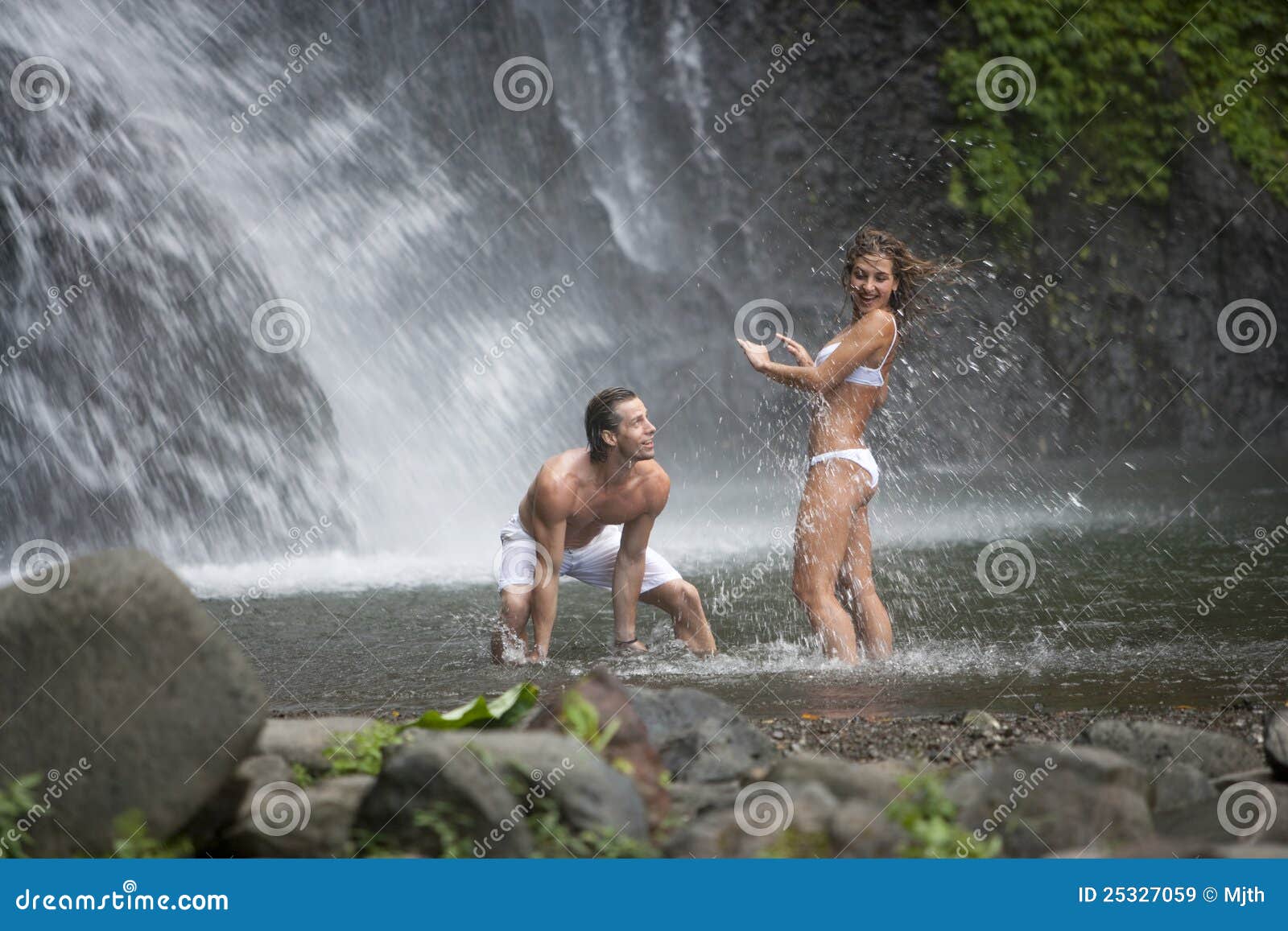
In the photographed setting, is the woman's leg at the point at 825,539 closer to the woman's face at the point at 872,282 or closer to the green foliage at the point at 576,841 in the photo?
the woman's face at the point at 872,282

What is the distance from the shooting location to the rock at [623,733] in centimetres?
331

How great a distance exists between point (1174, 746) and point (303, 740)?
2545mm

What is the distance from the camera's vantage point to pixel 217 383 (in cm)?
1121

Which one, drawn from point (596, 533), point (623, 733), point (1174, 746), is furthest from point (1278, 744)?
point (596, 533)

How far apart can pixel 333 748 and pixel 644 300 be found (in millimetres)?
12192

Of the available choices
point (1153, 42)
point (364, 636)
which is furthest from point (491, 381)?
point (1153, 42)

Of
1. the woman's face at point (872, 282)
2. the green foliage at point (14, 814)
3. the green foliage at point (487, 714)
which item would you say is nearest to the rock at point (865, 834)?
the green foliage at point (487, 714)

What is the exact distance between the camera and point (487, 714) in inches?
146

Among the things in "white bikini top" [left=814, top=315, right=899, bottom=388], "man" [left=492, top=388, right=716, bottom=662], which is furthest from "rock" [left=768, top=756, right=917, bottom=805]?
"man" [left=492, top=388, right=716, bottom=662]

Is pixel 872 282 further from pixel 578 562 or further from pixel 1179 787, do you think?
pixel 1179 787

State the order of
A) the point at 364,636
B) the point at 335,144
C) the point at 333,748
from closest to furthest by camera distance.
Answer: the point at 333,748 → the point at 364,636 → the point at 335,144

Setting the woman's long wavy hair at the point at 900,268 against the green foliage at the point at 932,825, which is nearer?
the green foliage at the point at 932,825

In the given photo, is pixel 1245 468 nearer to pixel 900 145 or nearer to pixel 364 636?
pixel 900 145

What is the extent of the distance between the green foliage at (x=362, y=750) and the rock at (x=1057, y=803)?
1.56 meters
